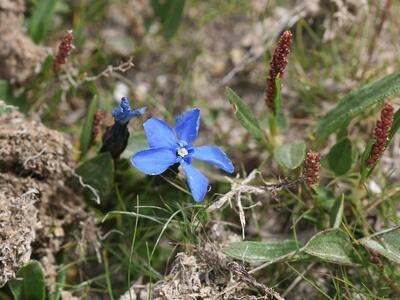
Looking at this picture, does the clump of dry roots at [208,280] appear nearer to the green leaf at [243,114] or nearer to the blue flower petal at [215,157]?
the blue flower petal at [215,157]

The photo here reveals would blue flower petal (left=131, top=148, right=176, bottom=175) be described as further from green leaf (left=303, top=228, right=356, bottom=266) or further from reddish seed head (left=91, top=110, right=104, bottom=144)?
green leaf (left=303, top=228, right=356, bottom=266)

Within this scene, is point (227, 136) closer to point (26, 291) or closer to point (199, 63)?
point (199, 63)

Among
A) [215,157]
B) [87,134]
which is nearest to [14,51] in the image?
[87,134]

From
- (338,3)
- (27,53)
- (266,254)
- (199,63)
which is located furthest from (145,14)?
(266,254)

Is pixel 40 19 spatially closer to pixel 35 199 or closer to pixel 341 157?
pixel 35 199

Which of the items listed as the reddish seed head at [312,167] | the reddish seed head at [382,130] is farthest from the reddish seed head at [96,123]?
the reddish seed head at [382,130]

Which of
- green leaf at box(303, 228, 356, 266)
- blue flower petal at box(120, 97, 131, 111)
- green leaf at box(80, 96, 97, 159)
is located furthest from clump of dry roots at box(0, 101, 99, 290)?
green leaf at box(303, 228, 356, 266)

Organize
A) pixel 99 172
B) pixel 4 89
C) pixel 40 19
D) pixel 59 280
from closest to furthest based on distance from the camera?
pixel 59 280, pixel 99 172, pixel 4 89, pixel 40 19
